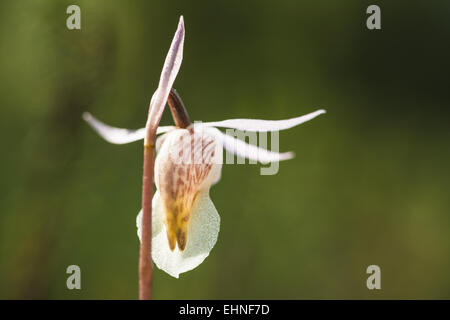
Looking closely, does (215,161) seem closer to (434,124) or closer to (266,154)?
(266,154)

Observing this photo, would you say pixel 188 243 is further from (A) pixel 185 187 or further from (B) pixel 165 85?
(B) pixel 165 85

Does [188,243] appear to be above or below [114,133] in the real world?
below

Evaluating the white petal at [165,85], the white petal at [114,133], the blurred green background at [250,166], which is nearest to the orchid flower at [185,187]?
the white petal at [114,133]

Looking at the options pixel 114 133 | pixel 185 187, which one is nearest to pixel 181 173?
pixel 185 187

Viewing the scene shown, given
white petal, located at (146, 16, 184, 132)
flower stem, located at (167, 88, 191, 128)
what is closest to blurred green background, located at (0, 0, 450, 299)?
flower stem, located at (167, 88, 191, 128)

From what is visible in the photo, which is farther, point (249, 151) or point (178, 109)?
point (178, 109)

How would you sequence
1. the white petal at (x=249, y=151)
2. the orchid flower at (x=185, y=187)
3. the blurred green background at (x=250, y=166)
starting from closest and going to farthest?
the white petal at (x=249, y=151) < the orchid flower at (x=185, y=187) < the blurred green background at (x=250, y=166)

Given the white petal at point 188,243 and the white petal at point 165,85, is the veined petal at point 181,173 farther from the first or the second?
the white petal at point 165,85
